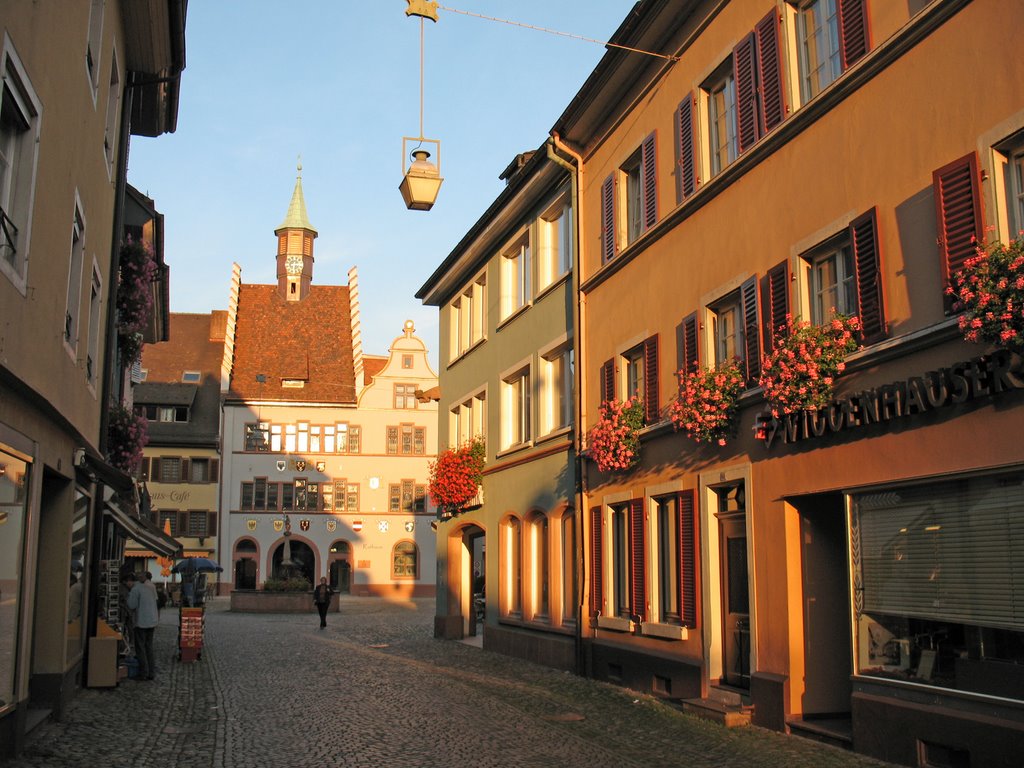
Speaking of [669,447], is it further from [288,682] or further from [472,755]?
[288,682]

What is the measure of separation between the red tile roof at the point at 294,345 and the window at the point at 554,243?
136ft

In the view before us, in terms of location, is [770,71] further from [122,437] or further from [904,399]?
[122,437]

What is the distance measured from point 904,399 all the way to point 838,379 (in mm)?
1250

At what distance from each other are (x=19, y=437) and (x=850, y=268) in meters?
7.91

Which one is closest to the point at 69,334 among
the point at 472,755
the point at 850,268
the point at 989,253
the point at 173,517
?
the point at 472,755

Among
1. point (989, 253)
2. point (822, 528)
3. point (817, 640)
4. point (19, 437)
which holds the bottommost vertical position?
point (817, 640)

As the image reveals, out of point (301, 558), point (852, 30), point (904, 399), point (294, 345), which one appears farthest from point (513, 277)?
point (294, 345)

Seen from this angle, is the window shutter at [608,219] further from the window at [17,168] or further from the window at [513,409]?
the window at [17,168]

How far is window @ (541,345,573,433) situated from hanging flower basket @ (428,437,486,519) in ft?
13.4

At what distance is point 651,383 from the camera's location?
15609 millimetres

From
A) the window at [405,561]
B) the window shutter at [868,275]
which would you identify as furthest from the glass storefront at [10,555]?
the window at [405,561]

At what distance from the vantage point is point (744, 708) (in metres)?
12.3

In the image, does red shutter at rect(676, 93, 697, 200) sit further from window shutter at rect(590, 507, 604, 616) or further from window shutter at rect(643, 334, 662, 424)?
window shutter at rect(590, 507, 604, 616)

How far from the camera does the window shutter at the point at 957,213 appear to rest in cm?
904
